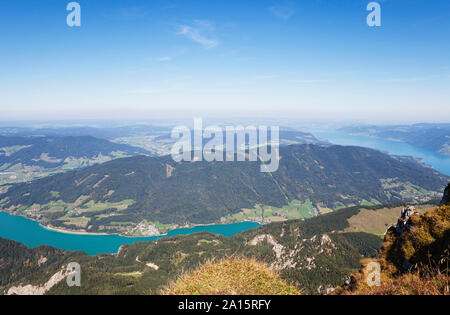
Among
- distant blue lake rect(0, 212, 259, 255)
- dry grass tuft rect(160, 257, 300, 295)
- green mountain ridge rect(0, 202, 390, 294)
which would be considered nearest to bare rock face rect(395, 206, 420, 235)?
dry grass tuft rect(160, 257, 300, 295)

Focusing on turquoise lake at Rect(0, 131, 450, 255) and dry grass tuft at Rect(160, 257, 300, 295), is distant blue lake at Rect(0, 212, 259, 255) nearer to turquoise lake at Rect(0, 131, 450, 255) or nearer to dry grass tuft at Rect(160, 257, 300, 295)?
turquoise lake at Rect(0, 131, 450, 255)

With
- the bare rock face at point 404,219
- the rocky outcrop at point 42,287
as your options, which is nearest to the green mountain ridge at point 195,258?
the rocky outcrop at point 42,287

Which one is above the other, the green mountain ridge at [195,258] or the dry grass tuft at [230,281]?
the dry grass tuft at [230,281]

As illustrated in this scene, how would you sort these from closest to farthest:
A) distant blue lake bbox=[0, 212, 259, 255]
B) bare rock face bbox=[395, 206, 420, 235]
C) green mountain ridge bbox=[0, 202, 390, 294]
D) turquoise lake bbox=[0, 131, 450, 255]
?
bare rock face bbox=[395, 206, 420, 235] → green mountain ridge bbox=[0, 202, 390, 294] → distant blue lake bbox=[0, 212, 259, 255] → turquoise lake bbox=[0, 131, 450, 255]

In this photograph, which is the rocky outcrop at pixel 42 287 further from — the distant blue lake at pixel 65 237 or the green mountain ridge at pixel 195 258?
→ the distant blue lake at pixel 65 237

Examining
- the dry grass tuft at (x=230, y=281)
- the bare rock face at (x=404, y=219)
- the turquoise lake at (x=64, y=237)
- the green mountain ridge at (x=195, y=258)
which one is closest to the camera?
the dry grass tuft at (x=230, y=281)

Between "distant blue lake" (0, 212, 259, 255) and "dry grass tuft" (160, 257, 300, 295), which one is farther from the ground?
"dry grass tuft" (160, 257, 300, 295)

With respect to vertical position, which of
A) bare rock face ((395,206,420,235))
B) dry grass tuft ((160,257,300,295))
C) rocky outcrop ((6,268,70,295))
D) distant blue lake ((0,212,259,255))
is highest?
dry grass tuft ((160,257,300,295))
